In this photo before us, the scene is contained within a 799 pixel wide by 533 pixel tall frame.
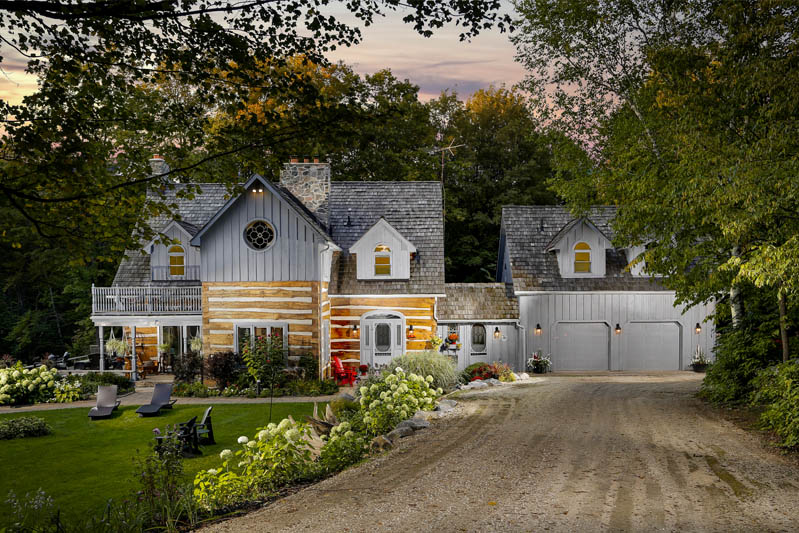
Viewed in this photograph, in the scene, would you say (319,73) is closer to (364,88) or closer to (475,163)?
(364,88)

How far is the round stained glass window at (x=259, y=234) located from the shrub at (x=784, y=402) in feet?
48.0

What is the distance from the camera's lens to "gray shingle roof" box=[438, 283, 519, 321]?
22.2m

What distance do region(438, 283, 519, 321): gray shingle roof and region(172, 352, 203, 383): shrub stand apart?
8890 mm

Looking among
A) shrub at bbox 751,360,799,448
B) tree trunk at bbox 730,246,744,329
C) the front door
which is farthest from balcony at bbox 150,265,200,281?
shrub at bbox 751,360,799,448

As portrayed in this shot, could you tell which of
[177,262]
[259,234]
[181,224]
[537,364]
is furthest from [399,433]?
[177,262]

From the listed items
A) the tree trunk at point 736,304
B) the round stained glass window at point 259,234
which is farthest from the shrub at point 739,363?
the round stained glass window at point 259,234

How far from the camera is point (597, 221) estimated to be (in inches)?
942

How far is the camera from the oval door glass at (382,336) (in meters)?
21.5

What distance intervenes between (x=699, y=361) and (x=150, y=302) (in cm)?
2097

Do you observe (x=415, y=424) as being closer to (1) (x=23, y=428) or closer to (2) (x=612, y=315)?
(1) (x=23, y=428)

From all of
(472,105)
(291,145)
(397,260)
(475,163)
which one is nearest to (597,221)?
(397,260)

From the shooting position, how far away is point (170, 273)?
22469 millimetres

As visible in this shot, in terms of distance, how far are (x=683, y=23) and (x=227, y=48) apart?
548 inches

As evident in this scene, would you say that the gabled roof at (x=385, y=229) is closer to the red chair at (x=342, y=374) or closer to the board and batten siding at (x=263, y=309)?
the board and batten siding at (x=263, y=309)
